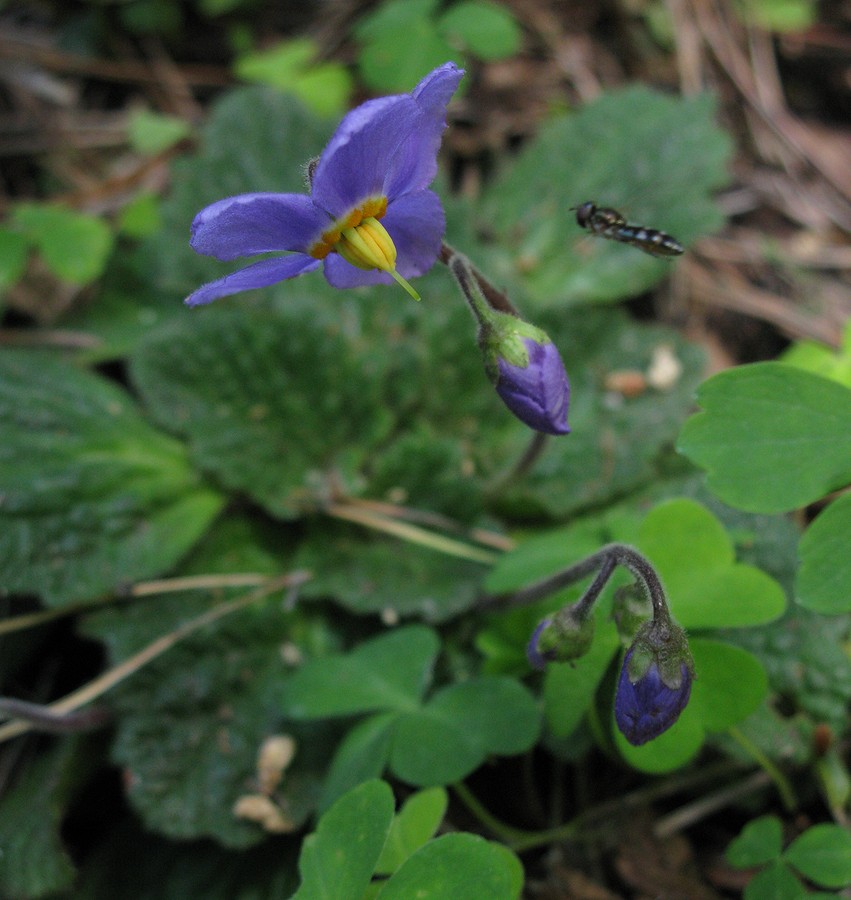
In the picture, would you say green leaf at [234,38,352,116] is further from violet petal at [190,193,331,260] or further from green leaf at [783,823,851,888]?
green leaf at [783,823,851,888]

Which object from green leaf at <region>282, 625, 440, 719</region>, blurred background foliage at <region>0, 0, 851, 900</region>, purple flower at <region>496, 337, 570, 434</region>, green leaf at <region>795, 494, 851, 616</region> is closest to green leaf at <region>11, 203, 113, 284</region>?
blurred background foliage at <region>0, 0, 851, 900</region>

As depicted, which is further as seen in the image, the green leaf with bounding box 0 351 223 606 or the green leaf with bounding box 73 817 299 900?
the green leaf with bounding box 0 351 223 606

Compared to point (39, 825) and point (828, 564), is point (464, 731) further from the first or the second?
point (39, 825)

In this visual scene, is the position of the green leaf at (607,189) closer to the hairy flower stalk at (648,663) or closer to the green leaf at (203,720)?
the green leaf at (203,720)

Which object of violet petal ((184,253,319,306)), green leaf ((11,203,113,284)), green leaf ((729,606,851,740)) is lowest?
green leaf ((729,606,851,740))

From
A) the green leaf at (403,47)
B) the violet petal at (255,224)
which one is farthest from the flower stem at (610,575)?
the green leaf at (403,47)

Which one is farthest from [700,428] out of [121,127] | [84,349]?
[121,127]

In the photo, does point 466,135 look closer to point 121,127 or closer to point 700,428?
point 121,127

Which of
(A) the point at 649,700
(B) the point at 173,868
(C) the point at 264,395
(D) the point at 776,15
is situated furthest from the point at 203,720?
(D) the point at 776,15
